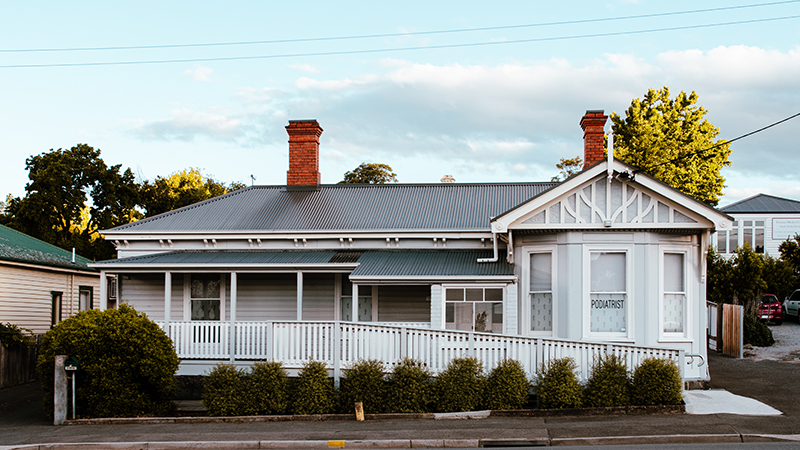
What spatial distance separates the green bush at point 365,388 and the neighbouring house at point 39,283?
32.6ft

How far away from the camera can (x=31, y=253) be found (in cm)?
2261

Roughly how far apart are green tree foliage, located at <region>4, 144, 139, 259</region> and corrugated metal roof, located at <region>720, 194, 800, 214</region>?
42941mm

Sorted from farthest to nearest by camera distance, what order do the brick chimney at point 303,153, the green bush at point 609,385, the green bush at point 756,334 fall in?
1. the green bush at point 756,334
2. the brick chimney at point 303,153
3. the green bush at point 609,385

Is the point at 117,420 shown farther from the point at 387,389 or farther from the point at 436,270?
the point at 436,270

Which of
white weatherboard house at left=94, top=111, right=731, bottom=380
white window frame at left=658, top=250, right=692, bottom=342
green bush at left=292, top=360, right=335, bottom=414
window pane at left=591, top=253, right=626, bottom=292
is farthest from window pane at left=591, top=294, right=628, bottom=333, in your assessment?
green bush at left=292, top=360, right=335, bottom=414

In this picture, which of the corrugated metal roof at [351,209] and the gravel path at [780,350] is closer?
the corrugated metal roof at [351,209]

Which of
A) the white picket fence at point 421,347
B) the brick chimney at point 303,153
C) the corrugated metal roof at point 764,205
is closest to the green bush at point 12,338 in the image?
the white picket fence at point 421,347

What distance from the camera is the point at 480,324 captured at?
51.3 feet

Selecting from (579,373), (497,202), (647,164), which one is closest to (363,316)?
(497,202)

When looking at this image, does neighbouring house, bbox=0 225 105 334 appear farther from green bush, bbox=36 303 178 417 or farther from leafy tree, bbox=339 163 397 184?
leafy tree, bbox=339 163 397 184

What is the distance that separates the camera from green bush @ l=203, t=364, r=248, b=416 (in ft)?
42.3

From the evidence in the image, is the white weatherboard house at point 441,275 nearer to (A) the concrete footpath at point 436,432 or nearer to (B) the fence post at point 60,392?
(A) the concrete footpath at point 436,432

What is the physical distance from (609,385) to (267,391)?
6.29 meters

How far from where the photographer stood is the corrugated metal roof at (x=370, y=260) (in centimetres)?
1555
